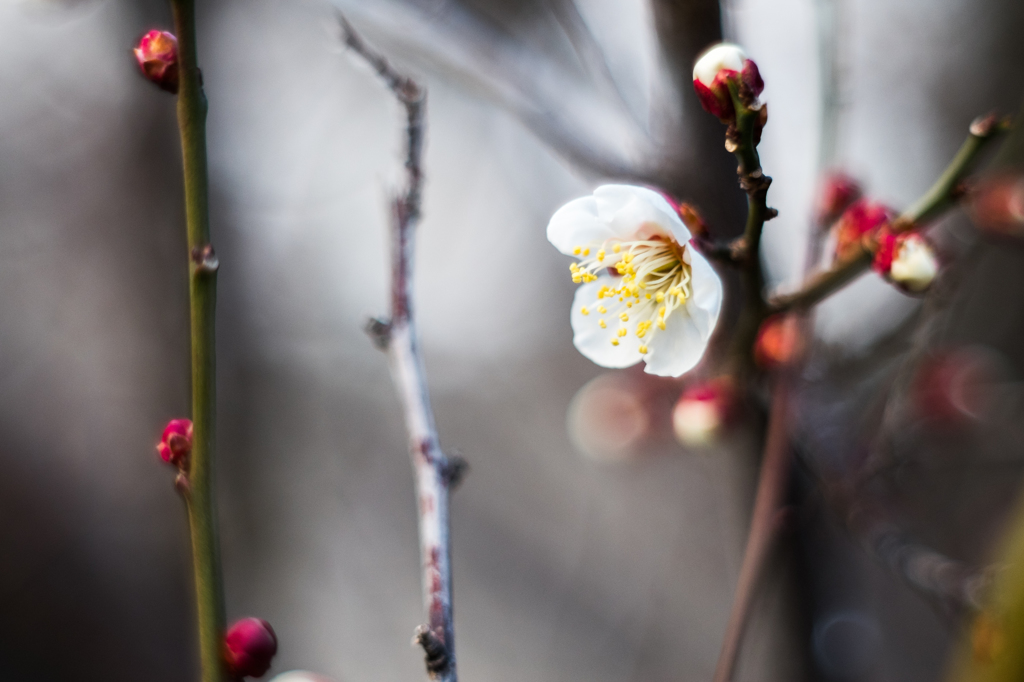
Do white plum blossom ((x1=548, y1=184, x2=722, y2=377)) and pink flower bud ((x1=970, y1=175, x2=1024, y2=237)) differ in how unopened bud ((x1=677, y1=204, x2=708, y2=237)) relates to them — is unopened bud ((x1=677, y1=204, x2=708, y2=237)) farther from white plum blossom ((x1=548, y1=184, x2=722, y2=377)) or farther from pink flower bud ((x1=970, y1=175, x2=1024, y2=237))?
pink flower bud ((x1=970, y1=175, x2=1024, y2=237))

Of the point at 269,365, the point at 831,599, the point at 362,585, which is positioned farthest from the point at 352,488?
the point at 831,599

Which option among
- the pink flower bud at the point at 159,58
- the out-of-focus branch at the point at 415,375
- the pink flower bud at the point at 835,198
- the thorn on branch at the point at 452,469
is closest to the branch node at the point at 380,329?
the out-of-focus branch at the point at 415,375

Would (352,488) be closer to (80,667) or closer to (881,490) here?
(80,667)

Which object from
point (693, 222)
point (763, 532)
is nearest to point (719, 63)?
point (693, 222)

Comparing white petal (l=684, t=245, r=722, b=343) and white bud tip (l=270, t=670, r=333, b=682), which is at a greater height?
white petal (l=684, t=245, r=722, b=343)

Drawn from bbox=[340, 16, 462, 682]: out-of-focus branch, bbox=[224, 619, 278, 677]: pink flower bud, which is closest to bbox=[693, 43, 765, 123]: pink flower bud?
bbox=[340, 16, 462, 682]: out-of-focus branch

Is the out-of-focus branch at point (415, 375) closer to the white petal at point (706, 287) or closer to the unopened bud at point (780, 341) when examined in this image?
the white petal at point (706, 287)

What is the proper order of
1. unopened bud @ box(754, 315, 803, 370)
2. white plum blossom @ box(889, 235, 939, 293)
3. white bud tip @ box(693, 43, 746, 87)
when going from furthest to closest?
1. unopened bud @ box(754, 315, 803, 370)
2. white plum blossom @ box(889, 235, 939, 293)
3. white bud tip @ box(693, 43, 746, 87)
